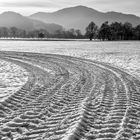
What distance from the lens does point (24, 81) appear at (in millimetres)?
12016

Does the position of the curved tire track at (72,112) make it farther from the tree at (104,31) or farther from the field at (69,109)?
the tree at (104,31)

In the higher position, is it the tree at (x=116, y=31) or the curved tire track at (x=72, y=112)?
the tree at (x=116, y=31)

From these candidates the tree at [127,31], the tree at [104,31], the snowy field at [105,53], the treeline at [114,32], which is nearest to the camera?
the snowy field at [105,53]

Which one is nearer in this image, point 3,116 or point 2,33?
point 3,116

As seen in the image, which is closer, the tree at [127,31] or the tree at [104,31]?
the tree at [104,31]

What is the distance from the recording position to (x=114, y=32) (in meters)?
128

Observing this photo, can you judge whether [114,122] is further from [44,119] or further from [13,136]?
[13,136]

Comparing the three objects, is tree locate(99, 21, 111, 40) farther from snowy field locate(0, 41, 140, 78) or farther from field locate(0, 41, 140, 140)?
field locate(0, 41, 140, 140)

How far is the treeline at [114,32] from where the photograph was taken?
123 meters

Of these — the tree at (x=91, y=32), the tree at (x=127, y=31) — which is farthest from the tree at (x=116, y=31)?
the tree at (x=91, y=32)

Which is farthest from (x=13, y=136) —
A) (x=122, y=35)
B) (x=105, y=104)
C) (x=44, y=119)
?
(x=122, y=35)

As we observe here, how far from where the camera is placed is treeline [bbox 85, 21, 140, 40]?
12338 cm

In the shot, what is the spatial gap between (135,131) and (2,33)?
188 meters

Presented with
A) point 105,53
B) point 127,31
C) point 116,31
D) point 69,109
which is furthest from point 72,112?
point 127,31
